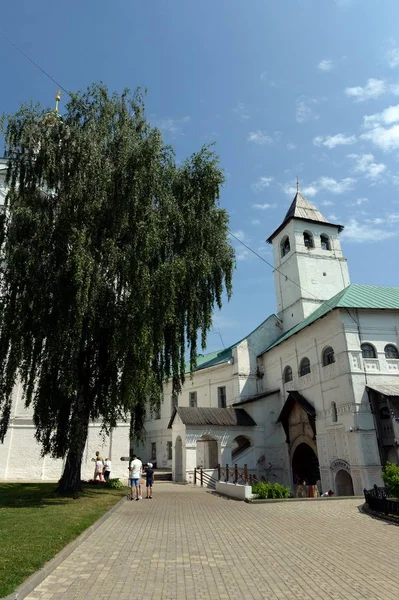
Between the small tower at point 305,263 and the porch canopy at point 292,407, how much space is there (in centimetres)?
877

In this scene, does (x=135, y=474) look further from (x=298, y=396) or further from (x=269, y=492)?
(x=298, y=396)

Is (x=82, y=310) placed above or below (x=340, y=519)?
above

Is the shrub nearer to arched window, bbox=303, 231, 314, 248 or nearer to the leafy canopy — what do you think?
the leafy canopy

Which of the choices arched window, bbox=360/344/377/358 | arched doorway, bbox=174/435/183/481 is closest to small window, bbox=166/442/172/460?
arched doorway, bbox=174/435/183/481

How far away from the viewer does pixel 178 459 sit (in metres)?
30.5

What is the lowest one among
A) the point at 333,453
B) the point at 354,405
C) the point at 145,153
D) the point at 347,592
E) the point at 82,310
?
the point at 347,592

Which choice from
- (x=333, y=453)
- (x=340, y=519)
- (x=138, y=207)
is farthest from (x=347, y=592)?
(x=333, y=453)

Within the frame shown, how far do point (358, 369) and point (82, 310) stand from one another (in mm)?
17178

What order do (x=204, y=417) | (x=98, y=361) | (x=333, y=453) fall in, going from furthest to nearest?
(x=204, y=417), (x=333, y=453), (x=98, y=361)

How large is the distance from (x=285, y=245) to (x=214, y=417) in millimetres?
18563

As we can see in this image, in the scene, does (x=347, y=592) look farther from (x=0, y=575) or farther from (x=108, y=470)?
(x=108, y=470)

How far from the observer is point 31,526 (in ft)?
31.0

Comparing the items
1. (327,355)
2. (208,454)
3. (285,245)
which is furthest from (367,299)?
(208,454)

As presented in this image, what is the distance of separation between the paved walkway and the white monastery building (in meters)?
12.1
